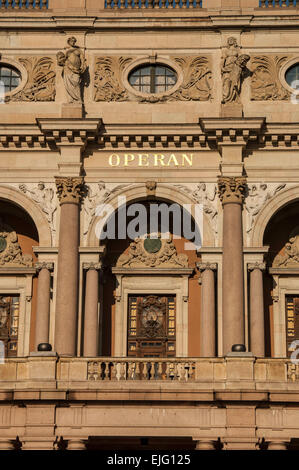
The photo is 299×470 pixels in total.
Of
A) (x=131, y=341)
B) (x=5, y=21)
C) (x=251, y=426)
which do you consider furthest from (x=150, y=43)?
(x=251, y=426)

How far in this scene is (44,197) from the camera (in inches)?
→ 1577

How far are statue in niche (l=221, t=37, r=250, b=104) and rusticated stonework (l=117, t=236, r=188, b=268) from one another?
550cm

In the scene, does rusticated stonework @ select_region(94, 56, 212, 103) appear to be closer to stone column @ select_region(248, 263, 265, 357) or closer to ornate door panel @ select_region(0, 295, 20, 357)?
stone column @ select_region(248, 263, 265, 357)

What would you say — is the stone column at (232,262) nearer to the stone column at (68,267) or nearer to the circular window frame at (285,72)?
the circular window frame at (285,72)

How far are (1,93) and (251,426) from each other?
1574 centimetres

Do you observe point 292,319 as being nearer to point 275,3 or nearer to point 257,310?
point 257,310

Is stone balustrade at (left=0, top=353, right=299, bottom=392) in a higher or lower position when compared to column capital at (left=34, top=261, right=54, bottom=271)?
lower

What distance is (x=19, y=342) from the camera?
4038 centimetres

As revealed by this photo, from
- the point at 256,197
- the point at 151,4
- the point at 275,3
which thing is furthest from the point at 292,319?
the point at 151,4

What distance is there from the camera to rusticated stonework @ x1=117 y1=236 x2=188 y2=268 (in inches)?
1614

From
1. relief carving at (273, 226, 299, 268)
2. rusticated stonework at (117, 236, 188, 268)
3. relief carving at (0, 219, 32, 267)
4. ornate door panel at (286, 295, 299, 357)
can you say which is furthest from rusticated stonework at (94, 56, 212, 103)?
ornate door panel at (286, 295, 299, 357)
